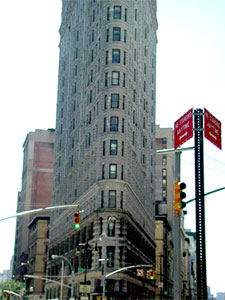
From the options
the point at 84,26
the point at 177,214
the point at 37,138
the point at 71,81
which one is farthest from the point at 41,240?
the point at 177,214

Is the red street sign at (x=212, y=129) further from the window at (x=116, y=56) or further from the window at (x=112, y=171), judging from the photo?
the window at (x=116, y=56)

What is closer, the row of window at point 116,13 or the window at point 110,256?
the window at point 110,256

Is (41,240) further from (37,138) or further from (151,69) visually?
(151,69)

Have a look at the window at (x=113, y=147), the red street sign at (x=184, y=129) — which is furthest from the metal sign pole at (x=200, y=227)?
the window at (x=113, y=147)

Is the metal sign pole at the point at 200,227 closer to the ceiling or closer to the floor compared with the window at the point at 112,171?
closer to the floor

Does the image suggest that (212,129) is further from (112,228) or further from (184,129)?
(112,228)

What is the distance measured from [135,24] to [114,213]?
1341 inches

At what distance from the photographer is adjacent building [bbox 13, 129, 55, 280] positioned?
169625 mm

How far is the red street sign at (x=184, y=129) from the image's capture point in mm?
25562

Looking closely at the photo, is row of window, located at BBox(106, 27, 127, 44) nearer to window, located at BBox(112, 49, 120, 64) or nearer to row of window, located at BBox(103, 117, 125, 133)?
window, located at BBox(112, 49, 120, 64)

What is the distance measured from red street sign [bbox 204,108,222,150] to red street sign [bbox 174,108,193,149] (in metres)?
1.13

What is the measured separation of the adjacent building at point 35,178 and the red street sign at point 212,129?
144 m

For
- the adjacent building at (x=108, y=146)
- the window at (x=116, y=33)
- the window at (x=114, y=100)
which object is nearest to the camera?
the adjacent building at (x=108, y=146)

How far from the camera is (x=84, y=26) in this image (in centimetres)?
10438
